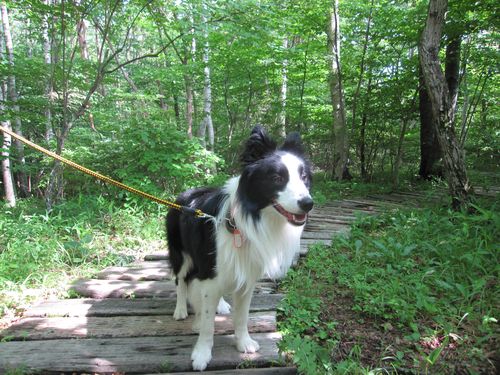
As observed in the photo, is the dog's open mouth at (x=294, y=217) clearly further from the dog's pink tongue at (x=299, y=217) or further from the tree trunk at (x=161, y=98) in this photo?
the tree trunk at (x=161, y=98)

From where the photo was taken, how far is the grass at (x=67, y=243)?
136 inches

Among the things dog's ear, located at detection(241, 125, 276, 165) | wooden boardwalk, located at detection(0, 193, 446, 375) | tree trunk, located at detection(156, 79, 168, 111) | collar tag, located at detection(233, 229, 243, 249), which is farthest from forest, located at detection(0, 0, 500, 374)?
collar tag, located at detection(233, 229, 243, 249)

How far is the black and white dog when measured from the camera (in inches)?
82.4

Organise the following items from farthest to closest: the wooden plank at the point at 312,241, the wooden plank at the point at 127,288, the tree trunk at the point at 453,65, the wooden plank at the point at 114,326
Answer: the tree trunk at the point at 453,65
the wooden plank at the point at 312,241
the wooden plank at the point at 127,288
the wooden plank at the point at 114,326

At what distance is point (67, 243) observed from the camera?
4.43 meters

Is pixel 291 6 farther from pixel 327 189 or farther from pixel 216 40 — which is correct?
pixel 327 189

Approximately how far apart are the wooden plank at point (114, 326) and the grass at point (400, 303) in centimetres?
24

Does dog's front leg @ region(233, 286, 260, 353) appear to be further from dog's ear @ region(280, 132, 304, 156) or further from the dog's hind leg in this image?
dog's ear @ region(280, 132, 304, 156)

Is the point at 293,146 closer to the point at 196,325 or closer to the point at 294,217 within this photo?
the point at 294,217

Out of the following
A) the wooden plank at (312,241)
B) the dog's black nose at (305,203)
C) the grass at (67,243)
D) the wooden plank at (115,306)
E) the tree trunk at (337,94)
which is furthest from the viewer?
the tree trunk at (337,94)

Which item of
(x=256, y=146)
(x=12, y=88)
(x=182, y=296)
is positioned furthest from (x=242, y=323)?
(x=12, y=88)

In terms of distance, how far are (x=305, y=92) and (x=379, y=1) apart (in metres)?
3.09

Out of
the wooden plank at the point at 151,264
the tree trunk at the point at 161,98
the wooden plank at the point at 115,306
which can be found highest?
the tree trunk at the point at 161,98

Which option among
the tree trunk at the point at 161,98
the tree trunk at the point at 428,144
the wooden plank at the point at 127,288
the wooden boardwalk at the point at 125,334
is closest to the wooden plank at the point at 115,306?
the wooden boardwalk at the point at 125,334
